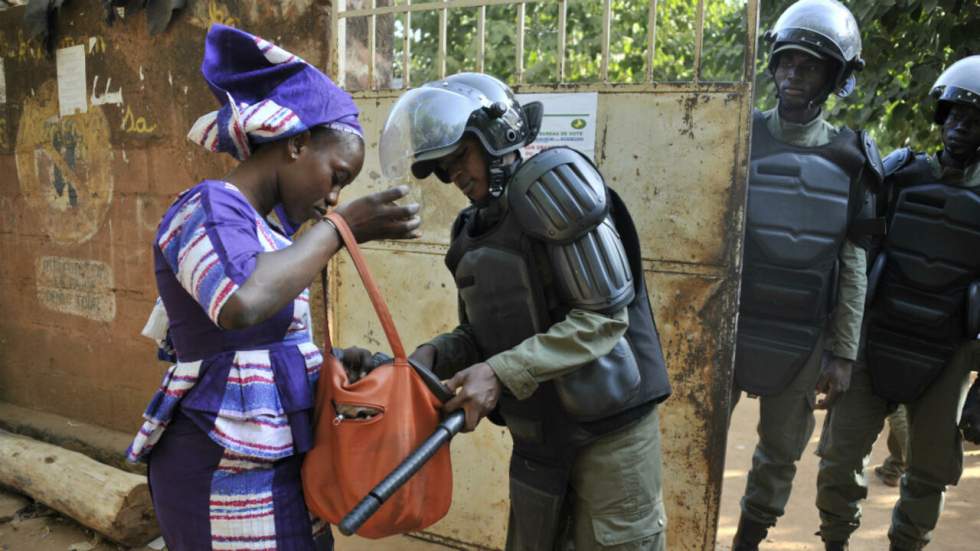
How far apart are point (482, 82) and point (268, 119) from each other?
2.31 feet

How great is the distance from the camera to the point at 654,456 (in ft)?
6.63

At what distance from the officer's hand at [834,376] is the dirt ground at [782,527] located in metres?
1.02

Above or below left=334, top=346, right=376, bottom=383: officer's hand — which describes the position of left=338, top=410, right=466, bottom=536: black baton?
below

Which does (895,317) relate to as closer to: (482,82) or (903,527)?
(903,527)

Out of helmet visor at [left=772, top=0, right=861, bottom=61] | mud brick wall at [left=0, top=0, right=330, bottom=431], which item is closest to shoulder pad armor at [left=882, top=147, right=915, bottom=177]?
helmet visor at [left=772, top=0, right=861, bottom=61]

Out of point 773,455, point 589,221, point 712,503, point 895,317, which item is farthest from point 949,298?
point 589,221

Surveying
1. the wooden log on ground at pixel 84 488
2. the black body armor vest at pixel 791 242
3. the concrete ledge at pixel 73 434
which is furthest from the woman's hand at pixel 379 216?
the concrete ledge at pixel 73 434

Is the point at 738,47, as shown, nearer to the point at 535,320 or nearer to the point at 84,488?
the point at 535,320

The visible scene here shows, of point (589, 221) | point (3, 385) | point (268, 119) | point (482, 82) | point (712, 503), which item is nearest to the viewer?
point (268, 119)

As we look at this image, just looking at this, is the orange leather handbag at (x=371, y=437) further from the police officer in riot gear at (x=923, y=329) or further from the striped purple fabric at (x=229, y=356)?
the police officer in riot gear at (x=923, y=329)

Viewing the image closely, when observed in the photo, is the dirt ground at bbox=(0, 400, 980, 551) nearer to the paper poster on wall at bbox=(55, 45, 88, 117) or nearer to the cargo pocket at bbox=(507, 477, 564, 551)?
the cargo pocket at bbox=(507, 477, 564, 551)

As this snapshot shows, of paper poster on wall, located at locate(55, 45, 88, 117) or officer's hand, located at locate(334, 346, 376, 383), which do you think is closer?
officer's hand, located at locate(334, 346, 376, 383)

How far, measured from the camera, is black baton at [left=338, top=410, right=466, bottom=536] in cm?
138

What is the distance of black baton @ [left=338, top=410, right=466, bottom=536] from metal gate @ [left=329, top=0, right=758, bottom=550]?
5.42 ft
